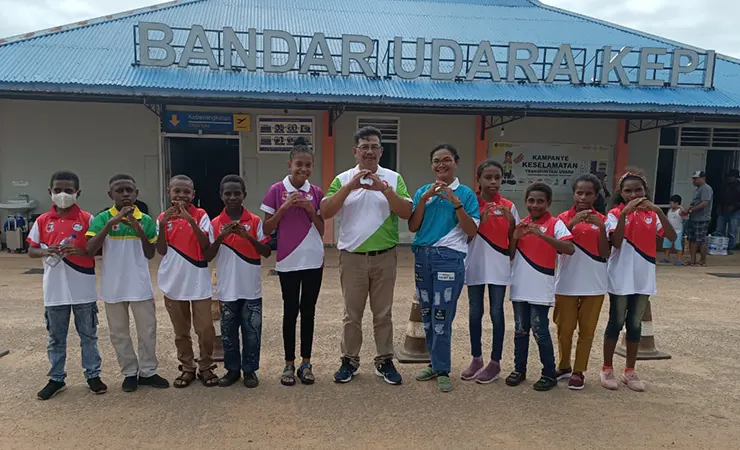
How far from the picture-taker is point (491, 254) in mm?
3547

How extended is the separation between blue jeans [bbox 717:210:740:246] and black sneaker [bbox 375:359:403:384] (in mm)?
10201

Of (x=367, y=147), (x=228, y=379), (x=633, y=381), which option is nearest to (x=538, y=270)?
(x=633, y=381)

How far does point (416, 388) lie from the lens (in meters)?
3.54

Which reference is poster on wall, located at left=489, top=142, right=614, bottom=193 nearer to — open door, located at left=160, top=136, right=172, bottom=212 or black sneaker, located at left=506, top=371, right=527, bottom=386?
open door, located at left=160, top=136, right=172, bottom=212

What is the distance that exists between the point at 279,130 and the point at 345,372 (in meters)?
7.46

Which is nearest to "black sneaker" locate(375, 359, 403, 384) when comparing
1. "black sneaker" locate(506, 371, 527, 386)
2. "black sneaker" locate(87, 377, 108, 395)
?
"black sneaker" locate(506, 371, 527, 386)

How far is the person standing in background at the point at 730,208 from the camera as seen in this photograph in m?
10.2

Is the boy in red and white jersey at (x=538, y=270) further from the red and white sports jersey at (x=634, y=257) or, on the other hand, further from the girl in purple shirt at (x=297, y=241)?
the girl in purple shirt at (x=297, y=241)

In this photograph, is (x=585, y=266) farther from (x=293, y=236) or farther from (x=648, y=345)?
(x=293, y=236)

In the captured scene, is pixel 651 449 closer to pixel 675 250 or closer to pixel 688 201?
pixel 675 250

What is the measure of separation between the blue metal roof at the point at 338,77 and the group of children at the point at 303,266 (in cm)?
577

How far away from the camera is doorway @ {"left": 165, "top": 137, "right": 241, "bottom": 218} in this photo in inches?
407

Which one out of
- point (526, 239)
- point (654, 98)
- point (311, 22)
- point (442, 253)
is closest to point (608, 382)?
point (526, 239)

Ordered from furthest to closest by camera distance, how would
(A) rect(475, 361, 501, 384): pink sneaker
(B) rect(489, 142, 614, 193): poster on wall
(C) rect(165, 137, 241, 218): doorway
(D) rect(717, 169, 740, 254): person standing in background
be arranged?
(B) rect(489, 142, 614, 193): poster on wall < (C) rect(165, 137, 241, 218): doorway < (D) rect(717, 169, 740, 254): person standing in background < (A) rect(475, 361, 501, 384): pink sneaker
